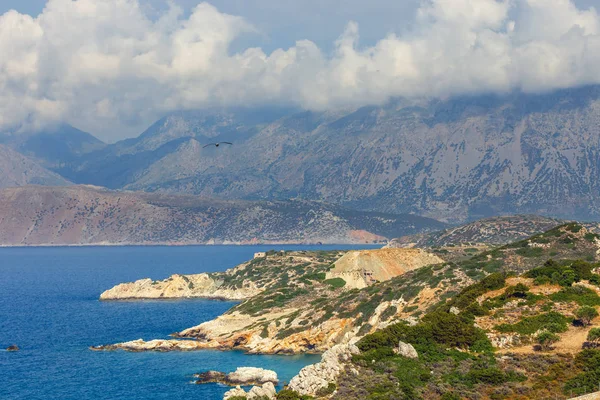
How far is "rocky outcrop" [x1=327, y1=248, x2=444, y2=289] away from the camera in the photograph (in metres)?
169

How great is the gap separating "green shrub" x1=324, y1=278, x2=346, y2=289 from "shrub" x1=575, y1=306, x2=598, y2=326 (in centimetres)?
10307

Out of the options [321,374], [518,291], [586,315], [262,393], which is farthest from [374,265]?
[262,393]

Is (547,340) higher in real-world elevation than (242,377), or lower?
higher

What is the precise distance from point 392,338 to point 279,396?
1371cm

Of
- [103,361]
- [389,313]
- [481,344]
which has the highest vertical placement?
[481,344]

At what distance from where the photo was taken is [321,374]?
6056 centimetres

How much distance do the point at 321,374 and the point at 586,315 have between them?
24804 millimetres

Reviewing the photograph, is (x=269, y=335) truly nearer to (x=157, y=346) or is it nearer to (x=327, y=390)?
(x=157, y=346)

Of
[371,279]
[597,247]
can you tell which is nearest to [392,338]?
[597,247]

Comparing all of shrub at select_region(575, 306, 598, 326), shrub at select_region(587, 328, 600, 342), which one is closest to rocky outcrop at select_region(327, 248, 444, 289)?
shrub at select_region(575, 306, 598, 326)

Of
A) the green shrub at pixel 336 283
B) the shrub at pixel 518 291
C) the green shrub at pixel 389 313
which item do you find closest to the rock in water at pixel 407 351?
the shrub at pixel 518 291

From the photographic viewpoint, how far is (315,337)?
122750 mm

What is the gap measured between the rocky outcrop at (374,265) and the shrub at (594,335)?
340 feet

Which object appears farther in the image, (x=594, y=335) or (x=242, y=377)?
(x=242, y=377)
